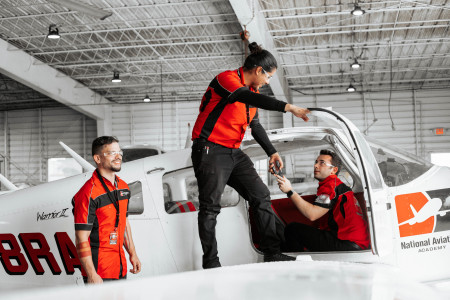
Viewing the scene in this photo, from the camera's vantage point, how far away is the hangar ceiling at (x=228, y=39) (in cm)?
1335

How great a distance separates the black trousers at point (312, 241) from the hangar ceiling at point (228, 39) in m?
7.70

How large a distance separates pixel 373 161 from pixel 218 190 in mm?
1120

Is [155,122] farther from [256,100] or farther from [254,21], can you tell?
[256,100]

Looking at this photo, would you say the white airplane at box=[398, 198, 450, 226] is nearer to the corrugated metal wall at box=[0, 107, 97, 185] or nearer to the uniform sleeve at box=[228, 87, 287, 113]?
the uniform sleeve at box=[228, 87, 287, 113]

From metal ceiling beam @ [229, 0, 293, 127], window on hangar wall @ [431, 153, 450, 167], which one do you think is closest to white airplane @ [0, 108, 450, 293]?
metal ceiling beam @ [229, 0, 293, 127]

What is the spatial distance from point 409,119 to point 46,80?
1626cm

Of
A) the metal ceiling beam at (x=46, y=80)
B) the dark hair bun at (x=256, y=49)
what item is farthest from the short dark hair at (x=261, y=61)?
the metal ceiling beam at (x=46, y=80)

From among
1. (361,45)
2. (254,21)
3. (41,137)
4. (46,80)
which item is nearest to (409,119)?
(361,45)

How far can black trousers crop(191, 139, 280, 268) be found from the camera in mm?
3375

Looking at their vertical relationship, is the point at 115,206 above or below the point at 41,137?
below

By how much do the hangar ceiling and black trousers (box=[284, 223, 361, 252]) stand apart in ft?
25.3

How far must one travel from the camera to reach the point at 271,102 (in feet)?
9.96

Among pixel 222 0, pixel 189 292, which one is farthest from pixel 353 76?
pixel 189 292

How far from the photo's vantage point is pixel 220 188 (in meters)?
3.40
